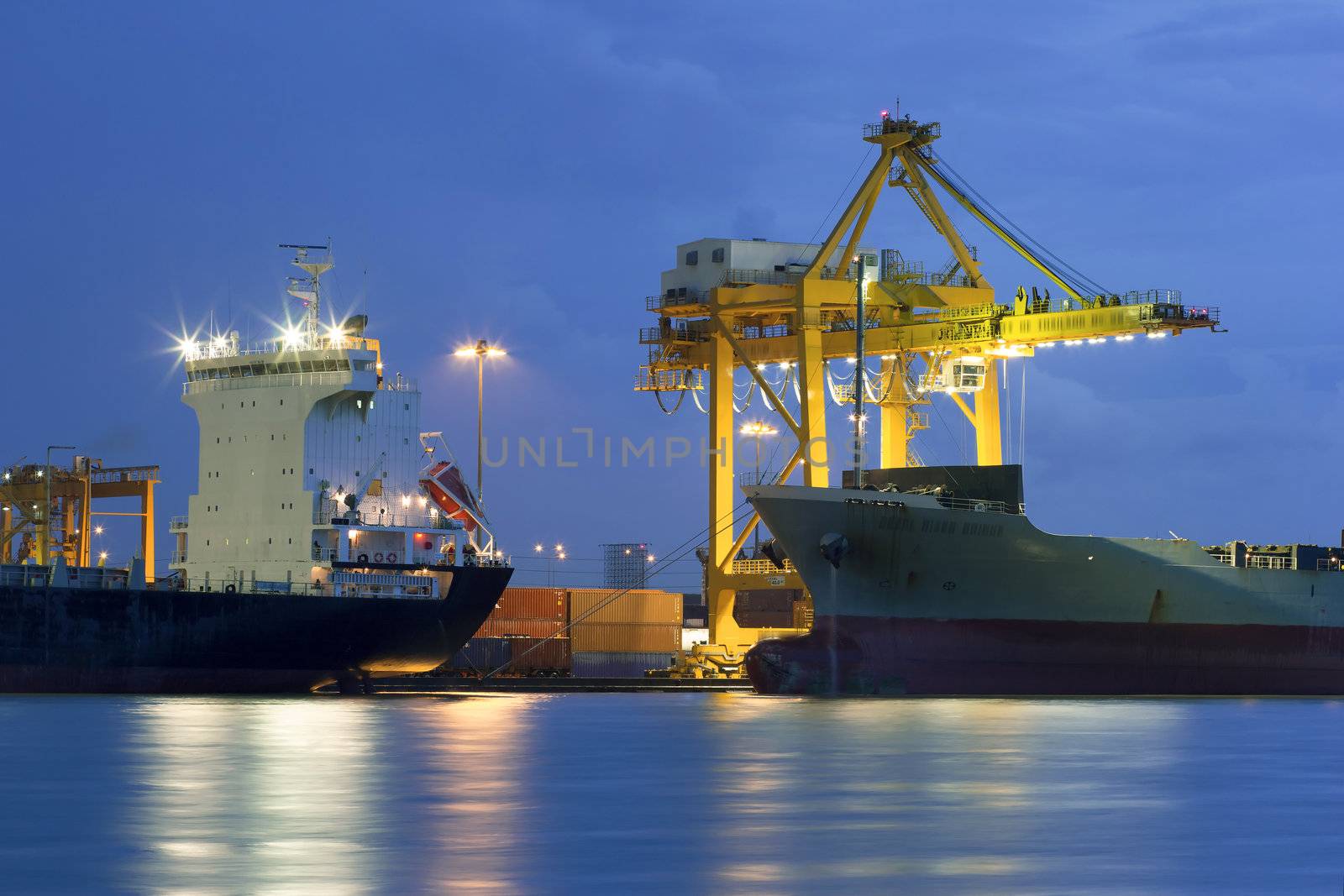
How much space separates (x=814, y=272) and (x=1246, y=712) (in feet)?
64.3

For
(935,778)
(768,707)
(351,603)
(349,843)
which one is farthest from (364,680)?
(349,843)

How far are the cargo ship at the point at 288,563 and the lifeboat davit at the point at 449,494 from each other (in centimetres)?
4

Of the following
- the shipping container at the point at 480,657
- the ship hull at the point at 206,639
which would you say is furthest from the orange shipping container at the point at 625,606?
the ship hull at the point at 206,639

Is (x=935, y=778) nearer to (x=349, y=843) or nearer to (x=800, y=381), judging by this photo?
(x=349, y=843)

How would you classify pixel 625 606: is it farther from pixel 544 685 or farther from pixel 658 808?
pixel 658 808

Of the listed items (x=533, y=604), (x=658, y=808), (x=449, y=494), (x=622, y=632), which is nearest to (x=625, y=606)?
(x=622, y=632)

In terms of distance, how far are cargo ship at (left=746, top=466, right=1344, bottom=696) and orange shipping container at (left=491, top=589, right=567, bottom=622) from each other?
1173 centimetres

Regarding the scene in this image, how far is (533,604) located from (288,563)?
11994 mm

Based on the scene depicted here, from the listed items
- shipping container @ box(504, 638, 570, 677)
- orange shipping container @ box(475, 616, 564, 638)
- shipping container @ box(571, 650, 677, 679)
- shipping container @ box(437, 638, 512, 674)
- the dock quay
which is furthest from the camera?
shipping container @ box(571, 650, 677, 679)

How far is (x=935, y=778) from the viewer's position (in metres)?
16.8

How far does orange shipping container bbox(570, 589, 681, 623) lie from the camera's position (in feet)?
172

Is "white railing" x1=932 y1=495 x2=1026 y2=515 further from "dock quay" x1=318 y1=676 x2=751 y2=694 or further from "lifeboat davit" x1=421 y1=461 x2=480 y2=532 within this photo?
"lifeboat davit" x1=421 y1=461 x2=480 y2=532

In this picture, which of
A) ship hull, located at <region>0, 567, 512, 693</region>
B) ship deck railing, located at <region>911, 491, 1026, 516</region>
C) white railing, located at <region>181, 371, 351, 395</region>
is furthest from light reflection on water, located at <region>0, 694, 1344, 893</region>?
white railing, located at <region>181, 371, 351, 395</region>

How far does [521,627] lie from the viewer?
5094 centimetres
